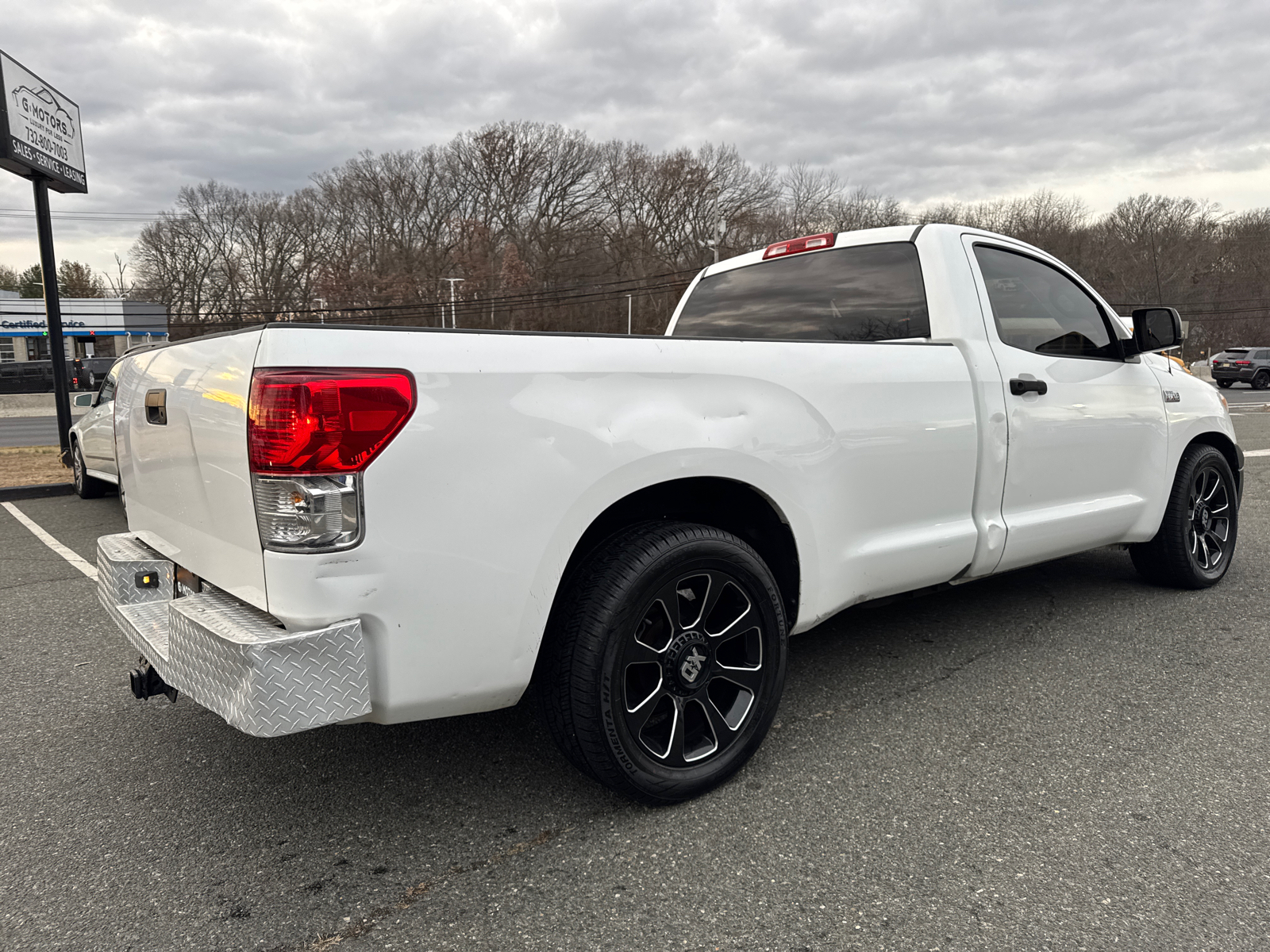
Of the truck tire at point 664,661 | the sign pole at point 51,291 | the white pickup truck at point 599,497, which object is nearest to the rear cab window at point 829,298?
the white pickup truck at point 599,497

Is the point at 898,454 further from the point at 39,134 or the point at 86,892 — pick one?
the point at 39,134

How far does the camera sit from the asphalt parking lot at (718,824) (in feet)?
6.70

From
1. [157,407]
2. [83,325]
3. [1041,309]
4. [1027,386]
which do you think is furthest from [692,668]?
[83,325]

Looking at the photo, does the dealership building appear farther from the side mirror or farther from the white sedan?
the side mirror

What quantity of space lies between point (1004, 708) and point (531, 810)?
5.93 ft

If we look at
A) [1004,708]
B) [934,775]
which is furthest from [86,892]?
[1004,708]

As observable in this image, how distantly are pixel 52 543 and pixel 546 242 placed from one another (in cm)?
5941

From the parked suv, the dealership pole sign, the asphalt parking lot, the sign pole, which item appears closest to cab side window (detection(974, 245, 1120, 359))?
the asphalt parking lot

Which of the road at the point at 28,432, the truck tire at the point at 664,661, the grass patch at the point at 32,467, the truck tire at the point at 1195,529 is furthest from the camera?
the road at the point at 28,432

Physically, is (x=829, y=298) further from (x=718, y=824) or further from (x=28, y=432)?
(x=28, y=432)

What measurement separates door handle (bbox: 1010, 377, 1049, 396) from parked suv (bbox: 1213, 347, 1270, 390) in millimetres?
37432

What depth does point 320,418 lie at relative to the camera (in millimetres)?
1932

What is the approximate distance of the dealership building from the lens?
205 feet

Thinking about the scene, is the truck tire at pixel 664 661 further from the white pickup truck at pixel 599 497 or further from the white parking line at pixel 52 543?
the white parking line at pixel 52 543
